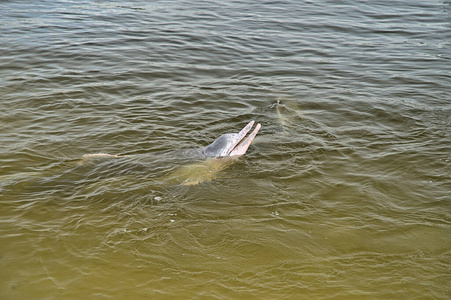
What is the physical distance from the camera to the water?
15.5 feet

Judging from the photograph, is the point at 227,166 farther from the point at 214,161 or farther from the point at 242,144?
the point at 242,144

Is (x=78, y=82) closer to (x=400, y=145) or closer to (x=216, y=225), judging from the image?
(x=216, y=225)

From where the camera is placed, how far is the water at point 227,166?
4730 mm

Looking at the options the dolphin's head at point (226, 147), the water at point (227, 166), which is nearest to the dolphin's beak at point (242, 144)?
the dolphin's head at point (226, 147)

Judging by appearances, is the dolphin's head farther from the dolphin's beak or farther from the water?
the water

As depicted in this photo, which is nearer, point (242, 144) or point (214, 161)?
point (214, 161)

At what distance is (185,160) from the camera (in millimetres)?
6883

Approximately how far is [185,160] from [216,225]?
5.45 feet

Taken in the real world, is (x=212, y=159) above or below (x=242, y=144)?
below

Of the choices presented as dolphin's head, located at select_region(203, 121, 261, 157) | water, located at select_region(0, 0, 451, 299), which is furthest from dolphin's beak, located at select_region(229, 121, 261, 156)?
water, located at select_region(0, 0, 451, 299)

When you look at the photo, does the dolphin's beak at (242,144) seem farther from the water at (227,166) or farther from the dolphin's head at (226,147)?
the water at (227,166)

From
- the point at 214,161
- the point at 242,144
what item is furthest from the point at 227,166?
the point at 242,144

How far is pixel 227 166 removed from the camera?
689 cm

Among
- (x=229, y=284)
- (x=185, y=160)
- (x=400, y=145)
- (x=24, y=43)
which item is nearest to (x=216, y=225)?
(x=229, y=284)
